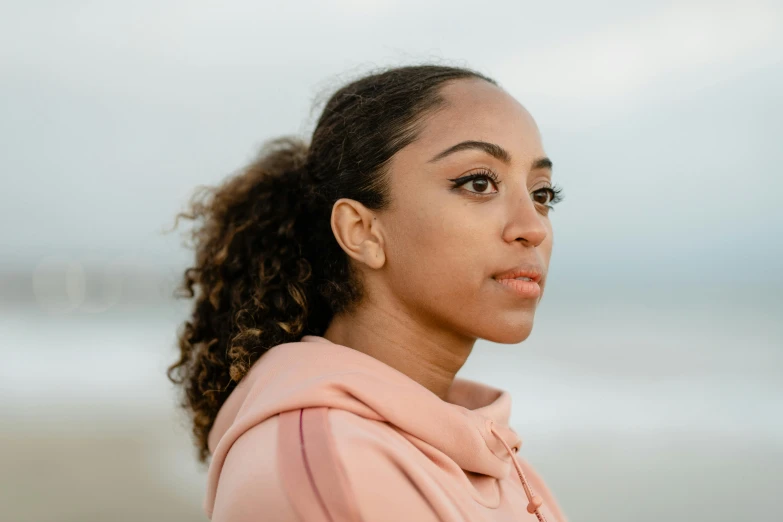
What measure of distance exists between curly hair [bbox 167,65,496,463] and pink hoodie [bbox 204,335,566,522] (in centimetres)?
35

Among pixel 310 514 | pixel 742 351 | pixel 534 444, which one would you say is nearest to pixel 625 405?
pixel 534 444

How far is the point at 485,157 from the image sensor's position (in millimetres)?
2037

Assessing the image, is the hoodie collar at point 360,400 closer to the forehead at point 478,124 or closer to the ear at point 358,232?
the ear at point 358,232

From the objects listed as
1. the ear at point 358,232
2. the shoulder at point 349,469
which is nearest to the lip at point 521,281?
the ear at point 358,232

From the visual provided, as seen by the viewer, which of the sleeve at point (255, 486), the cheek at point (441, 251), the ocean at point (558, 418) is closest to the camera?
the sleeve at point (255, 486)

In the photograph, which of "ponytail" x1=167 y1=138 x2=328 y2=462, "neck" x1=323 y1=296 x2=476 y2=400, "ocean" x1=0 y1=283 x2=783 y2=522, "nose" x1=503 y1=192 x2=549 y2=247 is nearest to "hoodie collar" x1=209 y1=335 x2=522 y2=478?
"neck" x1=323 y1=296 x2=476 y2=400

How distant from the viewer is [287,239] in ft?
7.97

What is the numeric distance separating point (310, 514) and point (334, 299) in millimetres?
900

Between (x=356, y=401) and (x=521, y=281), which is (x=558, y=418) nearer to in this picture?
(x=521, y=281)

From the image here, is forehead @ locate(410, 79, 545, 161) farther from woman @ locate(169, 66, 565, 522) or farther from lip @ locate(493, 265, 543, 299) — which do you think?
lip @ locate(493, 265, 543, 299)

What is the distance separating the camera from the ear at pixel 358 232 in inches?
83.2

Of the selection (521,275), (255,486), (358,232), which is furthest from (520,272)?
(255,486)

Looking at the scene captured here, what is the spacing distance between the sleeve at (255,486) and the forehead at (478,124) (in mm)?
919

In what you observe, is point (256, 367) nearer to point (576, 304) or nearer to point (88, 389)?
point (88, 389)
